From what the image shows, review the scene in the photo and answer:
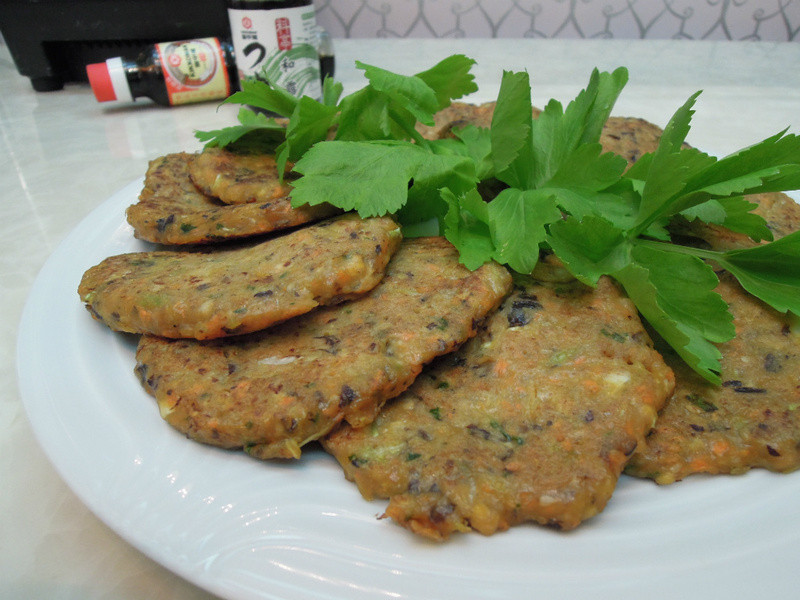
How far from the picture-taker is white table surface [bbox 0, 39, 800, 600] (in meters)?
1.10

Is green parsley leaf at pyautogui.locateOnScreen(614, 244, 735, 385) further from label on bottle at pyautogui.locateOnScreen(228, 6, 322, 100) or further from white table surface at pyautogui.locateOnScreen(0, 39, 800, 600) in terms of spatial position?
label on bottle at pyautogui.locateOnScreen(228, 6, 322, 100)

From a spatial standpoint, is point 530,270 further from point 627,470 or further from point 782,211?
point 782,211

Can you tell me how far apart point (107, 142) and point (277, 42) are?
3.75 ft

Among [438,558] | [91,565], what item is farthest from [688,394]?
[91,565]

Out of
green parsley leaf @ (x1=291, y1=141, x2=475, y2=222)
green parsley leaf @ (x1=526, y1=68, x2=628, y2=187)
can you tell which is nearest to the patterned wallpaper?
green parsley leaf @ (x1=526, y1=68, x2=628, y2=187)

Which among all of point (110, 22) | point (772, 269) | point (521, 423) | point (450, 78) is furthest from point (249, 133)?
point (110, 22)

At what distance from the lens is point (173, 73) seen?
340cm

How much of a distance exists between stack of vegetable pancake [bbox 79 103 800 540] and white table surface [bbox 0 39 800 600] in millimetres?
320

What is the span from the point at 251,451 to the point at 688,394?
0.86m

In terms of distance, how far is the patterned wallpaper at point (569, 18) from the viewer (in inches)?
199

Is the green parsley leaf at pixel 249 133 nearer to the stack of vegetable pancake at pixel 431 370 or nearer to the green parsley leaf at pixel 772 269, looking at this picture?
the stack of vegetable pancake at pixel 431 370

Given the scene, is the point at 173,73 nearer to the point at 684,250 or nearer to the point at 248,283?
the point at 248,283

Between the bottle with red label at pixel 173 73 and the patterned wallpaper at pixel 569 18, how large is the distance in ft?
6.83

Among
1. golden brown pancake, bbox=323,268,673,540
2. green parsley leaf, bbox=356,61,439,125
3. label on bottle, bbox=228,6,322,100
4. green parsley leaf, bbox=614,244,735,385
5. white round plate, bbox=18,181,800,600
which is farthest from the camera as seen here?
label on bottle, bbox=228,6,322,100
